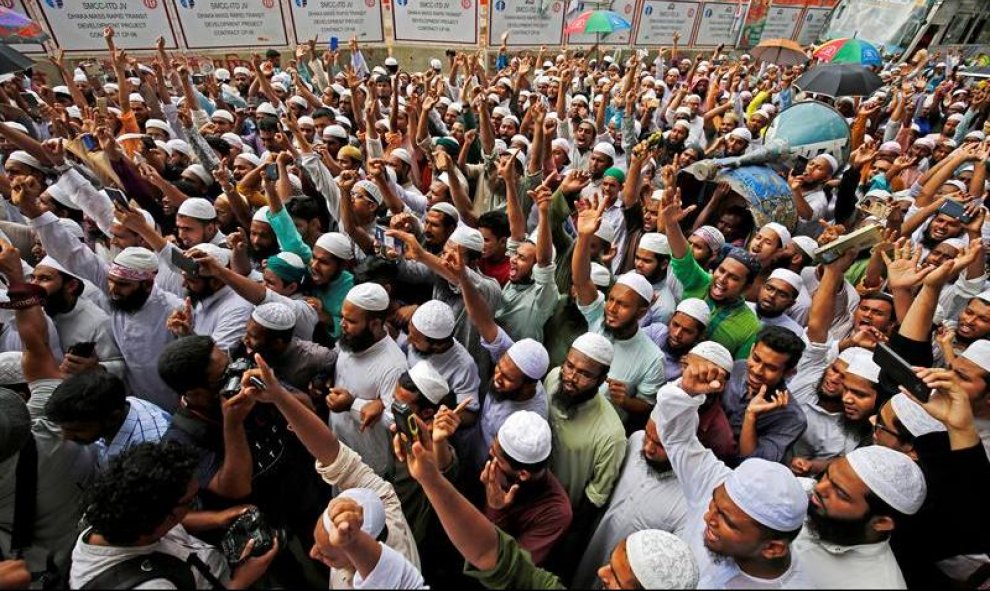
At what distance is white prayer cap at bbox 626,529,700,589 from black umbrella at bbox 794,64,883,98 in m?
8.93

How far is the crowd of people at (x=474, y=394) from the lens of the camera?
1740mm

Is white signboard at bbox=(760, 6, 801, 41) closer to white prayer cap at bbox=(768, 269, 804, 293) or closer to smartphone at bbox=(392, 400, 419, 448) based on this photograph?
white prayer cap at bbox=(768, 269, 804, 293)

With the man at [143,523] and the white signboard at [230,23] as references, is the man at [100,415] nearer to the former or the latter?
the man at [143,523]

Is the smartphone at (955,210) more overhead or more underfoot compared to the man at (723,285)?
more overhead

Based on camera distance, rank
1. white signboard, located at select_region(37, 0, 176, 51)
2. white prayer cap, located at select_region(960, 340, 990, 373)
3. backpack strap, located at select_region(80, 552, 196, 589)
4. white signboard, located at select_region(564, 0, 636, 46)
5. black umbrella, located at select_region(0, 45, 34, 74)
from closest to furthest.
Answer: backpack strap, located at select_region(80, 552, 196, 589), white prayer cap, located at select_region(960, 340, 990, 373), black umbrella, located at select_region(0, 45, 34, 74), white signboard, located at select_region(37, 0, 176, 51), white signboard, located at select_region(564, 0, 636, 46)

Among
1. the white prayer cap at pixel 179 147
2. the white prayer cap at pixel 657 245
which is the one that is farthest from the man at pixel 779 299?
the white prayer cap at pixel 179 147

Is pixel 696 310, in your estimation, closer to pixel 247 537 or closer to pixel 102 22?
pixel 247 537

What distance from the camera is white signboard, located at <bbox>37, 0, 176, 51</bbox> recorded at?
33.8ft

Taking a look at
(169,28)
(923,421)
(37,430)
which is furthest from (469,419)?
(169,28)

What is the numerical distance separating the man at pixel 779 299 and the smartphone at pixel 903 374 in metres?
1.42

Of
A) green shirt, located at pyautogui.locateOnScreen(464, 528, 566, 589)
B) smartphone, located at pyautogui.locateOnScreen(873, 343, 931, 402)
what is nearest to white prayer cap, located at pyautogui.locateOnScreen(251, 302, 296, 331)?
green shirt, located at pyautogui.locateOnScreen(464, 528, 566, 589)

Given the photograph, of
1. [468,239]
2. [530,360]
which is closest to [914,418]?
[530,360]

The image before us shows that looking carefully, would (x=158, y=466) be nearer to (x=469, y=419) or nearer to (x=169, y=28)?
(x=469, y=419)

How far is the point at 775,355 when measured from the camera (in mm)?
2635
